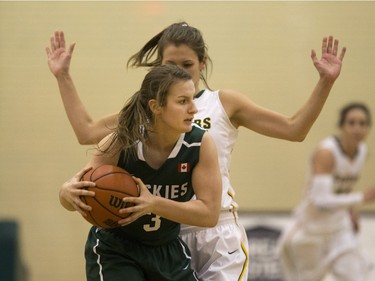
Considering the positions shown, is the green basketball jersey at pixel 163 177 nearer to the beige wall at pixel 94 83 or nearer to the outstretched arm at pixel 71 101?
the outstretched arm at pixel 71 101

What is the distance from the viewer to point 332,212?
6082mm

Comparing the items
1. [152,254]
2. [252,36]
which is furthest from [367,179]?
[152,254]

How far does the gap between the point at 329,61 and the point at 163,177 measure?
3.32ft

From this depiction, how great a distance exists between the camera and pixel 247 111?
3.75m

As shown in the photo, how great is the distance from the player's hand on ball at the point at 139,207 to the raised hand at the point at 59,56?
1154 millimetres

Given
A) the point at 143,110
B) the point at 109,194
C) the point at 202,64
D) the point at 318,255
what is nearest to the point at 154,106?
the point at 143,110

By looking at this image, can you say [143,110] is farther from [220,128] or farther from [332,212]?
[332,212]

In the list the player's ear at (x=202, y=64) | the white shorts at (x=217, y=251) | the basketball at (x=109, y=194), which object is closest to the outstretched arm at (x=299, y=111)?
the player's ear at (x=202, y=64)

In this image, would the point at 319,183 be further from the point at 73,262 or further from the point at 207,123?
the point at 207,123

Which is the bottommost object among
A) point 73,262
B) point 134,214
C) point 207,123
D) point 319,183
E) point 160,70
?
point 73,262

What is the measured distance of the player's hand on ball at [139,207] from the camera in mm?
2941

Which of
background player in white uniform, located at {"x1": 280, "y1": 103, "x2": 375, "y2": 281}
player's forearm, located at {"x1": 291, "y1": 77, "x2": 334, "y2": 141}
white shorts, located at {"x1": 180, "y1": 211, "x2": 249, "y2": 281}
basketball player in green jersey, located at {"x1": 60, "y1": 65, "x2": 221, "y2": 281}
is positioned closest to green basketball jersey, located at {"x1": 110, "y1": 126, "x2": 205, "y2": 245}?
basketball player in green jersey, located at {"x1": 60, "y1": 65, "x2": 221, "y2": 281}

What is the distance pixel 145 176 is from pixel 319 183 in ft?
10.0

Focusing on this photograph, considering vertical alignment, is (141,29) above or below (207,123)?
above
